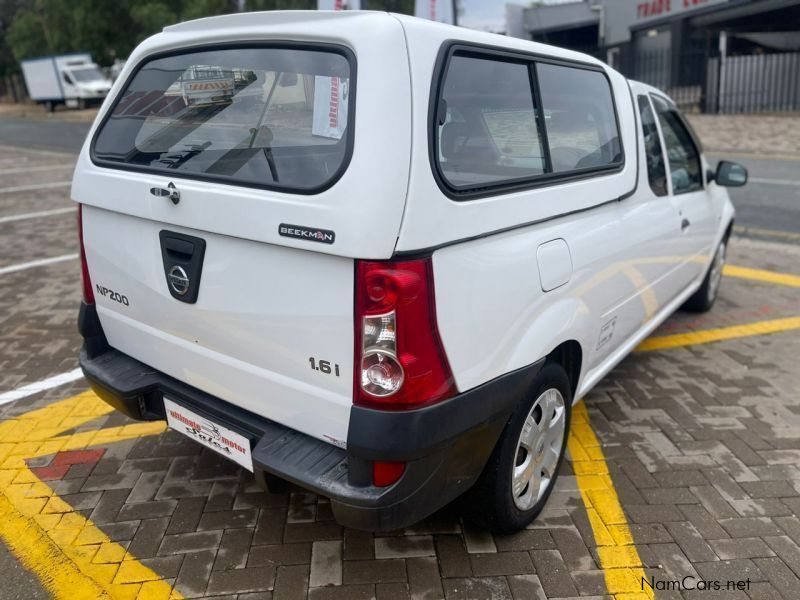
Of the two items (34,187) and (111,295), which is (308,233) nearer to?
(111,295)

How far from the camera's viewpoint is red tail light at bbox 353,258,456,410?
205 cm

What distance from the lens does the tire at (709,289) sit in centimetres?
528

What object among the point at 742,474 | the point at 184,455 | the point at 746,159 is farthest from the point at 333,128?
the point at 746,159

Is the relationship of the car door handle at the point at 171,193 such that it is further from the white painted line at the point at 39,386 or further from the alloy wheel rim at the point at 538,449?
the white painted line at the point at 39,386

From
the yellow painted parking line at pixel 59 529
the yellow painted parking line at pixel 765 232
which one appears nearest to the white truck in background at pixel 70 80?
the yellow painted parking line at pixel 765 232

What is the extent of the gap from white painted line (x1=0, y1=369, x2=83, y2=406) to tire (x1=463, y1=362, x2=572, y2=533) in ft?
9.34

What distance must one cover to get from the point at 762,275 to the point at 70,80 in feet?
121

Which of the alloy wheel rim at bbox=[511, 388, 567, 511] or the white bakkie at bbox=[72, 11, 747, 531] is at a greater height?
the white bakkie at bbox=[72, 11, 747, 531]

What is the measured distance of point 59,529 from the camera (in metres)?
2.87

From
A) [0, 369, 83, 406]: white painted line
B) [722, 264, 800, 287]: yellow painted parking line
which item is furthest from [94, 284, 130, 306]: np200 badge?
[722, 264, 800, 287]: yellow painted parking line

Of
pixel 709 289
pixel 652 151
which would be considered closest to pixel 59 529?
pixel 652 151

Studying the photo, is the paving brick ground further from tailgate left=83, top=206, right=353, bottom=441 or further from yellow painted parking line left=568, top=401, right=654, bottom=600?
tailgate left=83, top=206, right=353, bottom=441

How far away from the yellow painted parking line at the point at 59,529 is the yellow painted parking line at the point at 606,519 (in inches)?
64.8

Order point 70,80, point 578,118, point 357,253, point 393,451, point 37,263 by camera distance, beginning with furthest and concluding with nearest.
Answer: point 70,80, point 37,263, point 578,118, point 393,451, point 357,253
